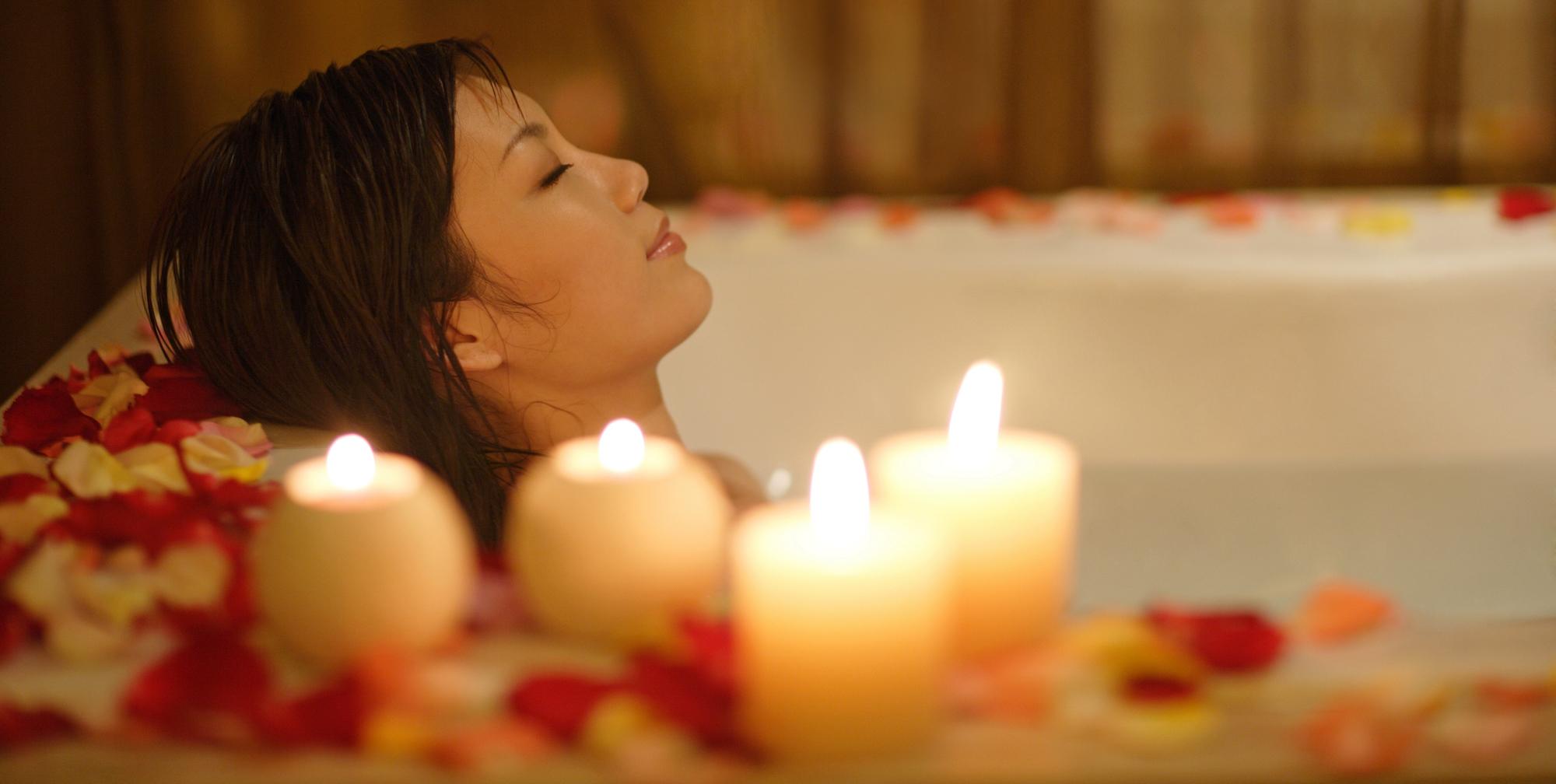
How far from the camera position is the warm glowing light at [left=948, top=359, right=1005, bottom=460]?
644mm

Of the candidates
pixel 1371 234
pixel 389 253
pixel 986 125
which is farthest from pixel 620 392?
pixel 986 125

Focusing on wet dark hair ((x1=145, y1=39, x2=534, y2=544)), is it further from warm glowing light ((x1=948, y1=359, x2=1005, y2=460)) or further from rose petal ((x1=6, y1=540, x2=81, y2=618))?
warm glowing light ((x1=948, y1=359, x2=1005, y2=460))

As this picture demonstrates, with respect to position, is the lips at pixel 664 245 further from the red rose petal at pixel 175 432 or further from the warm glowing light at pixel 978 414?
the warm glowing light at pixel 978 414

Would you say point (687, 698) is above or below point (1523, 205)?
below

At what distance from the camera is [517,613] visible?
2.17 ft

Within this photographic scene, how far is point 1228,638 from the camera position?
2.01 feet

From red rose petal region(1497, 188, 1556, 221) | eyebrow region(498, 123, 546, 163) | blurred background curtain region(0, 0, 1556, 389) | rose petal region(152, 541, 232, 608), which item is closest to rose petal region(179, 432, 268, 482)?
rose petal region(152, 541, 232, 608)

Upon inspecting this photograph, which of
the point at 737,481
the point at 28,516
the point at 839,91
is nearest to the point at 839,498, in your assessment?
the point at 28,516

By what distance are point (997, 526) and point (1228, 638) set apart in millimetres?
116

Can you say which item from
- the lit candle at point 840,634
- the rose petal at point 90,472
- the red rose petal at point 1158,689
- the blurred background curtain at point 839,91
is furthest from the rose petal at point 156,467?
→ the blurred background curtain at point 839,91

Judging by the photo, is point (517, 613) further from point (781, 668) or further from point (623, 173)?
point (623, 173)

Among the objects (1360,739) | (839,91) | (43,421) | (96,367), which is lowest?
(1360,739)

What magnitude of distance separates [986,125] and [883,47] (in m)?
0.20

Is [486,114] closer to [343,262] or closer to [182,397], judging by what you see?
[343,262]
